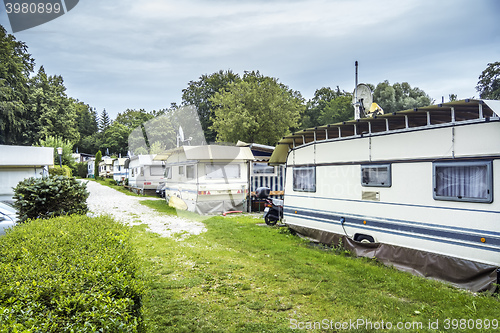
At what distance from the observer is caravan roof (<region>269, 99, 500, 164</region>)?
5.15 meters

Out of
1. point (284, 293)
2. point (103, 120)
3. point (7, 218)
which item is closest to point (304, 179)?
point (284, 293)

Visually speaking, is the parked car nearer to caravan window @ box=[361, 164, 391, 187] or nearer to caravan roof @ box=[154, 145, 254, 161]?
caravan roof @ box=[154, 145, 254, 161]

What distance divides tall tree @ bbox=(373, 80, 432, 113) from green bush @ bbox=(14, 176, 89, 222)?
33596mm

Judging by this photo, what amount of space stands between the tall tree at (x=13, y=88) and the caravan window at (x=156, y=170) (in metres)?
13.8

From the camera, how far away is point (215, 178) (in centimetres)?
1352

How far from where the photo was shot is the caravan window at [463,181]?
4955 mm

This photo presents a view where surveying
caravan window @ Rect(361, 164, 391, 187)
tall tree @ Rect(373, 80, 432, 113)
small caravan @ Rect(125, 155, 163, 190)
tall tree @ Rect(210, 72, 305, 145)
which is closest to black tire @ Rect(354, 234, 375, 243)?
caravan window @ Rect(361, 164, 391, 187)

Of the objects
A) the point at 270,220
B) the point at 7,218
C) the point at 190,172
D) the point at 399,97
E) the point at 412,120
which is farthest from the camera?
the point at 399,97

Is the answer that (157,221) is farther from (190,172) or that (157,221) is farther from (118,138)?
(118,138)

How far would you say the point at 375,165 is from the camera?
6.71 metres

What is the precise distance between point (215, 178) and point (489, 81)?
39.5 m

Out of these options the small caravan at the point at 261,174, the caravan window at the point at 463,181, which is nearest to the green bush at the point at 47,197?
the caravan window at the point at 463,181

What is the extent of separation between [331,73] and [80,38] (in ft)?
66.5

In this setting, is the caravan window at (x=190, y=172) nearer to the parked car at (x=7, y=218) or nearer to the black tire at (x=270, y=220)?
the black tire at (x=270, y=220)
